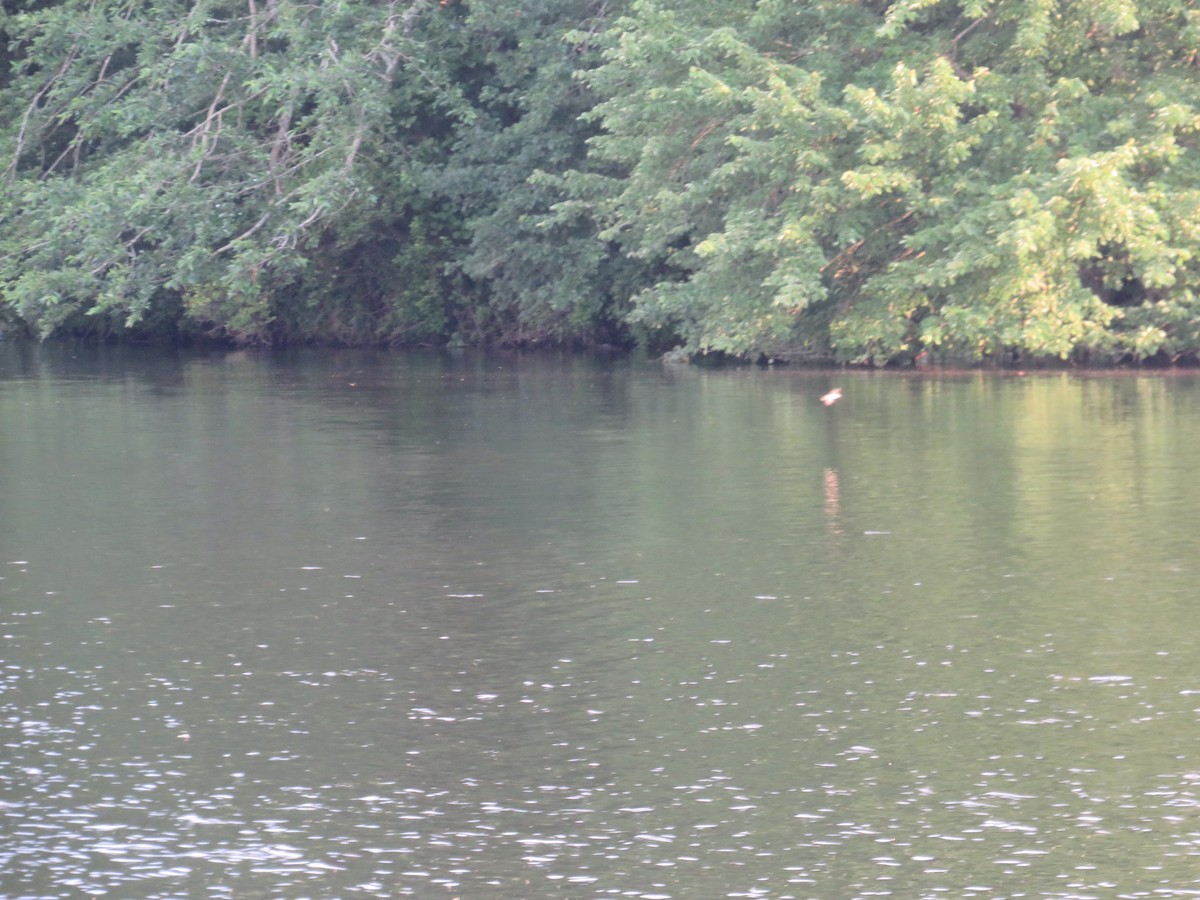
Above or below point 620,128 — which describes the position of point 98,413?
below

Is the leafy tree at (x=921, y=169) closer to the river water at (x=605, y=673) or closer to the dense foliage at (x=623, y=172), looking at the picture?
the dense foliage at (x=623, y=172)

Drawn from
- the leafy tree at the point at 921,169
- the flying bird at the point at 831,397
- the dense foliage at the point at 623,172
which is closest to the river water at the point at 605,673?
the flying bird at the point at 831,397

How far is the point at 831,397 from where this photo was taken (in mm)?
21609

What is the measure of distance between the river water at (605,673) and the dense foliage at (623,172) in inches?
388

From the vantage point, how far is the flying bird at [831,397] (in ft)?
69.6

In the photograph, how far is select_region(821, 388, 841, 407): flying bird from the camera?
835 inches

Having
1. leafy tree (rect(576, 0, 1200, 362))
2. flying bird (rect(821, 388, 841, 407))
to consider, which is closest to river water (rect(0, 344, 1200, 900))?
flying bird (rect(821, 388, 841, 407))

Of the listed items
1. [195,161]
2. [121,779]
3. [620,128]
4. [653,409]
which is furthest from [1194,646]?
[195,161]

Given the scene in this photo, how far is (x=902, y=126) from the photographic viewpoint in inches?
991

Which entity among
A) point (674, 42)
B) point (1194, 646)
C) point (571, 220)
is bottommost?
point (1194, 646)

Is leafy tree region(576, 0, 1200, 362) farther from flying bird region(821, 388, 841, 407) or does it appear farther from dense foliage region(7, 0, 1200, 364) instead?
flying bird region(821, 388, 841, 407)

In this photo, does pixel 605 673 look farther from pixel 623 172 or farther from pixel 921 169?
pixel 623 172

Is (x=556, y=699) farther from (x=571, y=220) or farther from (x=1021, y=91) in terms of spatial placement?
(x=571, y=220)

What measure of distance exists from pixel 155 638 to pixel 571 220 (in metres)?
25.4
